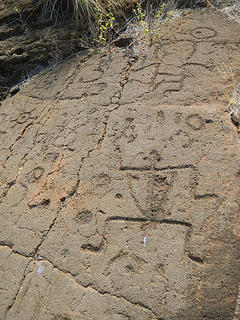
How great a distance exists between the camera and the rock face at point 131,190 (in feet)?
5.05

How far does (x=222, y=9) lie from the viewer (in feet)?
8.80

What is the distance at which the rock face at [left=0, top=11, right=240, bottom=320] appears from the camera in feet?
5.05

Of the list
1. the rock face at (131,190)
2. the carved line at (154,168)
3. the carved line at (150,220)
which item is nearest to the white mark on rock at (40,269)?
the rock face at (131,190)

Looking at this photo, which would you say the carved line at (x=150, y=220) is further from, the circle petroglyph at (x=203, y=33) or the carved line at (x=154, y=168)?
the circle petroglyph at (x=203, y=33)

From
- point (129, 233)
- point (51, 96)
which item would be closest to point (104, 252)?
point (129, 233)

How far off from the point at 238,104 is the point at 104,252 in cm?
117

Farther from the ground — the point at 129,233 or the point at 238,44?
the point at 238,44

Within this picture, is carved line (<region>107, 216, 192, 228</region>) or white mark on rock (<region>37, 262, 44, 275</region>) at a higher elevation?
carved line (<region>107, 216, 192, 228</region>)

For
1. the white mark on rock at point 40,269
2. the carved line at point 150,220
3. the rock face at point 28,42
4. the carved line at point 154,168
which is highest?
the rock face at point 28,42

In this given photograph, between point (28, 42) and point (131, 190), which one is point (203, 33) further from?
point (28, 42)

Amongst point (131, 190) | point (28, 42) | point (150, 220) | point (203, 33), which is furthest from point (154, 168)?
point (28, 42)

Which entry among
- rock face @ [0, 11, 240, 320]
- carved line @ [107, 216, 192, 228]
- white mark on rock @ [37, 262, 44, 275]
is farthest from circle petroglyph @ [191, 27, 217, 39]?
white mark on rock @ [37, 262, 44, 275]

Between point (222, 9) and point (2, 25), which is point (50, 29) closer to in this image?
point (2, 25)

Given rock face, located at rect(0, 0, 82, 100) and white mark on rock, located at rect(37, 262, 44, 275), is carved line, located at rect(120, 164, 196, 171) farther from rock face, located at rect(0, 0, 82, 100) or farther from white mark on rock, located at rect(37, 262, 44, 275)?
rock face, located at rect(0, 0, 82, 100)
